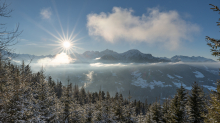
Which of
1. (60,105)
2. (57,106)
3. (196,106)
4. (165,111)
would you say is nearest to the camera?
(196,106)

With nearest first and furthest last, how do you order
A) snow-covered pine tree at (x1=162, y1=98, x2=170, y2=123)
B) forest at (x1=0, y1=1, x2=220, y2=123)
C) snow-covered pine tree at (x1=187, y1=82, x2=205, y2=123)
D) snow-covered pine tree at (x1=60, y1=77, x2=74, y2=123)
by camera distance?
forest at (x1=0, y1=1, x2=220, y2=123) → snow-covered pine tree at (x1=187, y1=82, x2=205, y2=123) → snow-covered pine tree at (x1=60, y1=77, x2=74, y2=123) → snow-covered pine tree at (x1=162, y1=98, x2=170, y2=123)

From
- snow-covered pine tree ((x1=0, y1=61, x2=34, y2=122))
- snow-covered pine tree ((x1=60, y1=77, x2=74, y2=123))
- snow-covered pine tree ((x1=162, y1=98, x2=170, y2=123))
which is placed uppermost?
snow-covered pine tree ((x1=0, y1=61, x2=34, y2=122))

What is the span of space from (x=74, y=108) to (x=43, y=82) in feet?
29.6

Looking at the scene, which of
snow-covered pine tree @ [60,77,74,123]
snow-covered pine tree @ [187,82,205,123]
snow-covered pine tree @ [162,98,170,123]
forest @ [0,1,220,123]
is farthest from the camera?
snow-covered pine tree @ [162,98,170,123]

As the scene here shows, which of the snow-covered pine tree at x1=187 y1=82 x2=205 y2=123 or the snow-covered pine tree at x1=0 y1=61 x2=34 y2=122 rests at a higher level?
the snow-covered pine tree at x1=0 y1=61 x2=34 y2=122

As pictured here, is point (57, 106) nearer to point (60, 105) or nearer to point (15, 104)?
point (60, 105)

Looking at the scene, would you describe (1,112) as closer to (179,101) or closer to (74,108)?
(74,108)

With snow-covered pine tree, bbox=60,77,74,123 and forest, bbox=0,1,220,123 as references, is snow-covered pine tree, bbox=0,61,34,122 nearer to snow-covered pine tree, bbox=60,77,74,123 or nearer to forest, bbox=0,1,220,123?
forest, bbox=0,1,220,123

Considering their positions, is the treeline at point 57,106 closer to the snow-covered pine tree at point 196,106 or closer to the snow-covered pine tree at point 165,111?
the snow-covered pine tree at point 196,106

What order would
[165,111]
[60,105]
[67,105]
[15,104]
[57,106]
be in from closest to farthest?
[15,104] → [57,106] → [60,105] → [67,105] → [165,111]

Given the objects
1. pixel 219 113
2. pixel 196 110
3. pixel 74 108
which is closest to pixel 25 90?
pixel 74 108

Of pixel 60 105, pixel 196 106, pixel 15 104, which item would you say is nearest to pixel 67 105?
pixel 60 105

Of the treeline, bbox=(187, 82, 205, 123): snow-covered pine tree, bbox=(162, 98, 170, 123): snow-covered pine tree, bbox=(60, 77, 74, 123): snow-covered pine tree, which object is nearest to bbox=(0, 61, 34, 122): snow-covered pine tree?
the treeline

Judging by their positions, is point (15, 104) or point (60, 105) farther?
point (60, 105)
